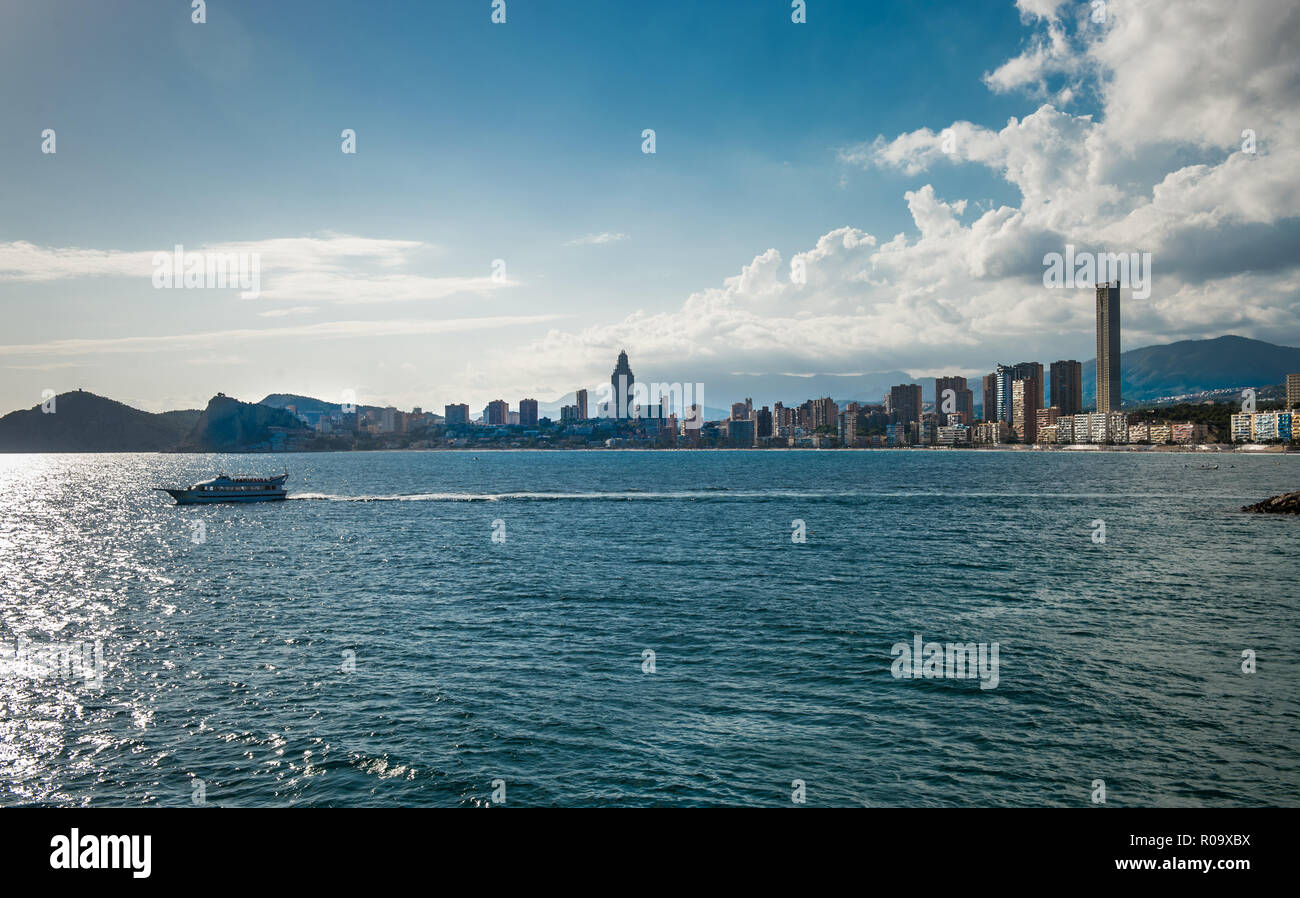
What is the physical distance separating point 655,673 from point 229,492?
117 m

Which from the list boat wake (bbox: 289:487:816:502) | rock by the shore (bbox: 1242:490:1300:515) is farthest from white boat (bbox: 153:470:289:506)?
rock by the shore (bbox: 1242:490:1300:515)

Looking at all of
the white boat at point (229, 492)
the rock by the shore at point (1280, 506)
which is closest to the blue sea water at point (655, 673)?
the rock by the shore at point (1280, 506)

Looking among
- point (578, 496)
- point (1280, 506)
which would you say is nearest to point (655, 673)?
point (1280, 506)

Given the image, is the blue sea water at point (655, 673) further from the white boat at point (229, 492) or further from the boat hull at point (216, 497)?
the white boat at point (229, 492)

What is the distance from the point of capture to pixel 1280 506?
86.1 meters

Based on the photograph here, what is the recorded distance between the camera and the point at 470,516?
9506cm

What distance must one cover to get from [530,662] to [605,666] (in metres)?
3.16

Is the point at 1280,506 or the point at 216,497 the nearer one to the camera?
the point at 1280,506

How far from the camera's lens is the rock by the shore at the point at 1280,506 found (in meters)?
84.9

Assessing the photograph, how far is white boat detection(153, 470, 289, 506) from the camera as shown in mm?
121125

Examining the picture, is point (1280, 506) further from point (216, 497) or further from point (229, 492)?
point (216, 497)

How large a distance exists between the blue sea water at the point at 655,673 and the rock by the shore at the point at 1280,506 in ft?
64.3
